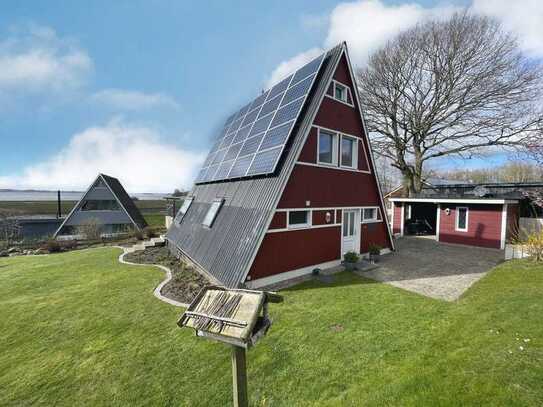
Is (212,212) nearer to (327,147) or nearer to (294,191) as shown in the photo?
(294,191)

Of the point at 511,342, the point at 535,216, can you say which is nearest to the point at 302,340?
the point at 511,342

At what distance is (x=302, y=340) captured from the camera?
4.40m

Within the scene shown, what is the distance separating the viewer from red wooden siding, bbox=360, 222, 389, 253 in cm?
1035

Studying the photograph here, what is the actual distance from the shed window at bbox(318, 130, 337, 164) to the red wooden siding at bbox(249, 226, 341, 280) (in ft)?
8.71

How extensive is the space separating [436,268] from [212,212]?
9221 millimetres

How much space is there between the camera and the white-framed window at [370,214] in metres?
10.5

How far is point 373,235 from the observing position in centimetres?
1082

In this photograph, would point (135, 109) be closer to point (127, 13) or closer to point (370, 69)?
point (127, 13)

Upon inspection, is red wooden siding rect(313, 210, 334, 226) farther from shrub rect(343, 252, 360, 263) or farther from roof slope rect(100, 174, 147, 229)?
roof slope rect(100, 174, 147, 229)

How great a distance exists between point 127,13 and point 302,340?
11.7 metres

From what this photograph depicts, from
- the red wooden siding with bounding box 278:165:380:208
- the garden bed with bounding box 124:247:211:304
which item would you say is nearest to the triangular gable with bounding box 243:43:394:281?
the red wooden siding with bounding box 278:165:380:208

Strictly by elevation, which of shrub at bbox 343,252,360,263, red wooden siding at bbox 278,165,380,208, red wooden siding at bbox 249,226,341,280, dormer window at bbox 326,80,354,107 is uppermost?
dormer window at bbox 326,80,354,107

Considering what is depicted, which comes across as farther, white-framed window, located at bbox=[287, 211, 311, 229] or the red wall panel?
the red wall panel

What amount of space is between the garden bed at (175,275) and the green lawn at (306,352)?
618mm
